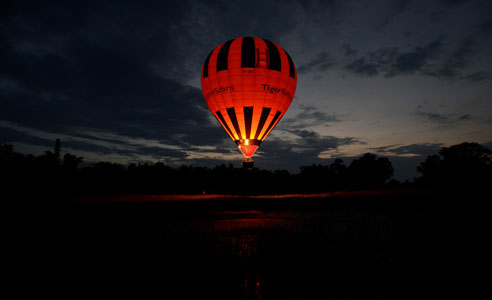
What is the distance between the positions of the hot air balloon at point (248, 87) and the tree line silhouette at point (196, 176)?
504 inches

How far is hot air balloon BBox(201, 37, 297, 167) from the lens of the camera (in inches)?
905

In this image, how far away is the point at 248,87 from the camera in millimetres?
23094

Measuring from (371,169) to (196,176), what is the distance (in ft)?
197

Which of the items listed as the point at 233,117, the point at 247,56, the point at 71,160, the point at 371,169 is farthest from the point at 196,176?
the point at 371,169

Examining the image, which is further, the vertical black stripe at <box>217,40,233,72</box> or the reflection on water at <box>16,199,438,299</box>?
the vertical black stripe at <box>217,40,233,72</box>

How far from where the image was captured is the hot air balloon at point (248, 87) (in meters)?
23.0

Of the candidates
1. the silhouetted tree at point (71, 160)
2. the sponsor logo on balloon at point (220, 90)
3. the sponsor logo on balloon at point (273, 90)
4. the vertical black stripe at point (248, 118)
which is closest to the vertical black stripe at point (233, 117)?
the vertical black stripe at point (248, 118)

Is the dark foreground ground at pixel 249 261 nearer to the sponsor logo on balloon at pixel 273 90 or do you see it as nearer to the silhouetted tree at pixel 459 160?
the sponsor logo on balloon at pixel 273 90

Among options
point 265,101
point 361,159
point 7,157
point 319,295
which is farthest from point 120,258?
point 361,159

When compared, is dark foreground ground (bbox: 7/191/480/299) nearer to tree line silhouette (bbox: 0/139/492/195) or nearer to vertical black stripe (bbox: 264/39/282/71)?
vertical black stripe (bbox: 264/39/282/71)

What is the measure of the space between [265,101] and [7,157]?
66.2 metres

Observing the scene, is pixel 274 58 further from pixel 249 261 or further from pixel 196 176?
pixel 196 176

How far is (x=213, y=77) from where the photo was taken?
24000 mm

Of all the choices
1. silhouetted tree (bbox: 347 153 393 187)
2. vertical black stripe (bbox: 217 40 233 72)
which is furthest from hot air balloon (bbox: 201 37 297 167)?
silhouetted tree (bbox: 347 153 393 187)
